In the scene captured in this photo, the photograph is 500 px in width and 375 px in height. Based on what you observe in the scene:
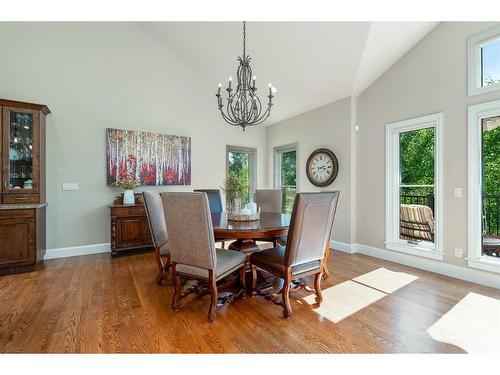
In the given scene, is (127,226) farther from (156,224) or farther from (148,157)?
(156,224)

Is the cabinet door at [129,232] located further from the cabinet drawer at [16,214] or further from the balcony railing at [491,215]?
the balcony railing at [491,215]

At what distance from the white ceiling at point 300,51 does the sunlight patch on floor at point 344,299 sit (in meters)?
3.01

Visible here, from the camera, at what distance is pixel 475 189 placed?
9.73 feet

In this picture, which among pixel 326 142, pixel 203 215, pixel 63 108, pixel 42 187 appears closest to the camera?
pixel 203 215

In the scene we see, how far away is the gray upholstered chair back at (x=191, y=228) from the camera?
202 centimetres

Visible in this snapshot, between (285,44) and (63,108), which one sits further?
(63,108)

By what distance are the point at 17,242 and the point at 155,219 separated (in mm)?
2071

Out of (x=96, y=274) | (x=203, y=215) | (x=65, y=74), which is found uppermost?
(x=65, y=74)

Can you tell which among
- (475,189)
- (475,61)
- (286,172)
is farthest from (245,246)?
(475,61)

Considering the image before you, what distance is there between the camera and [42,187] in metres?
3.69

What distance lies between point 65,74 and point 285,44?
351cm

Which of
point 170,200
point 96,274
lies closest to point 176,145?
point 96,274
